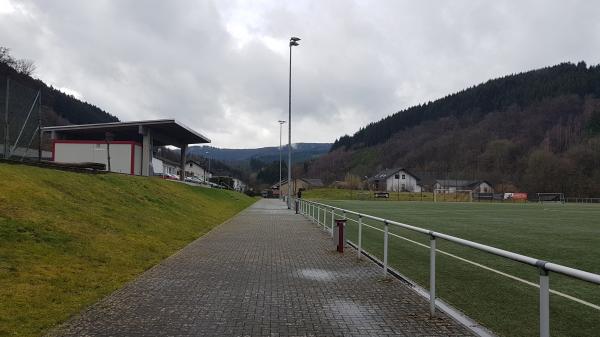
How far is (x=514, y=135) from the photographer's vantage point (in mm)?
118375

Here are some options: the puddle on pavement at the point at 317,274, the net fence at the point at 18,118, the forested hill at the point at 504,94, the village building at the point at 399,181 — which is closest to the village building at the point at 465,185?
the village building at the point at 399,181

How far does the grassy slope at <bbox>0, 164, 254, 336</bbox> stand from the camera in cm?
622

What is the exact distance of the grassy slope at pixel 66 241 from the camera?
6223 mm

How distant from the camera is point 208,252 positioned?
11812mm

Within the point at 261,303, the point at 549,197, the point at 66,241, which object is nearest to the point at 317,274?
the point at 261,303

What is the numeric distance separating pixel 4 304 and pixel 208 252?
6.12 metres

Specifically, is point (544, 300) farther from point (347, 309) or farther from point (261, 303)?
point (261, 303)

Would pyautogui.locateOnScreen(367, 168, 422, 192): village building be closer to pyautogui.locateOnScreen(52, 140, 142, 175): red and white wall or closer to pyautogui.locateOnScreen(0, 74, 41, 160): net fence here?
pyautogui.locateOnScreen(52, 140, 142, 175): red and white wall

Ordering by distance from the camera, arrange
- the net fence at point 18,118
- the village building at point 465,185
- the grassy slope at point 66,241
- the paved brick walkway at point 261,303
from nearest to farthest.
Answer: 1. the paved brick walkway at point 261,303
2. the grassy slope at point 66,241
3. the net fence at point 18,118
4. the village building at point 465,185

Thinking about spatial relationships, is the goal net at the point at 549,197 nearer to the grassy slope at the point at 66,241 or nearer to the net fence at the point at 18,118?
the grassy slope at the point at 66,241

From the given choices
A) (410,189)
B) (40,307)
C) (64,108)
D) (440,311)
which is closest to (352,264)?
(440,311)

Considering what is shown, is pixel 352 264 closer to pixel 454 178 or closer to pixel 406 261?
pixel 406 261

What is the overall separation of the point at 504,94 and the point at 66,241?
431 feet

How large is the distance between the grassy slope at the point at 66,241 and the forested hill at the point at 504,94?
384 feet
